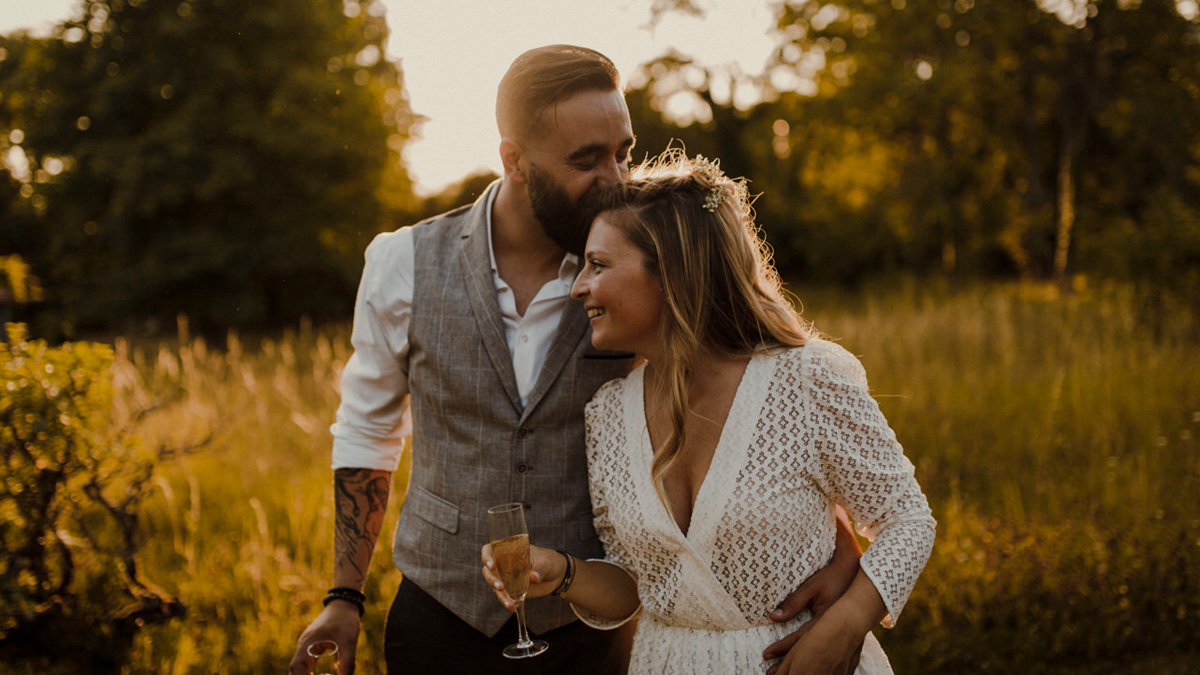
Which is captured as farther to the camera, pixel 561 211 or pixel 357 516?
pixel 357 516

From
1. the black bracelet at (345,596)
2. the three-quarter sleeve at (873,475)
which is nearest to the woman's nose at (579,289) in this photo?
the three-quarter sleeve at (873,475)

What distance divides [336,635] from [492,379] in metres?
0.85

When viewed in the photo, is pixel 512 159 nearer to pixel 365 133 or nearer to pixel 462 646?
A: pixel 462 646

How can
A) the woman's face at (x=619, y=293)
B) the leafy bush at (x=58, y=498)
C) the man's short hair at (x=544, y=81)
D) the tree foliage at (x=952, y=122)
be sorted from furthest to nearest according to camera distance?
the tree foliage at (x=952, y=122) → the leafy bush at (x=58, y=498) → the man's short hair at (x=544, y=81) → the woman's face at (x=619, y=293)

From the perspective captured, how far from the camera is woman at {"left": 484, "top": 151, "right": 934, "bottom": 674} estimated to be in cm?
177

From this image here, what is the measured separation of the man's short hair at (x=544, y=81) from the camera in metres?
2.18

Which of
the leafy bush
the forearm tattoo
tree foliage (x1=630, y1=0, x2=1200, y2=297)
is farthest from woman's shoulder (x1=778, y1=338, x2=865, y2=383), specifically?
tree foliage (x1=630, y1=0, x2=1200, y2=297)

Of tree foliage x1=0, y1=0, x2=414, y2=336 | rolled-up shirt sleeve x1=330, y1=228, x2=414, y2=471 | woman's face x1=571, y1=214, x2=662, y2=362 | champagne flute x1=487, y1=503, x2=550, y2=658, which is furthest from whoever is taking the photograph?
tree foliage x1=0, y1=0, x2=414, y2=336

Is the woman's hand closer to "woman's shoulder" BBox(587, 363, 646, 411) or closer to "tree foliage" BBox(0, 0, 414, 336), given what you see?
"woman's shoulder" BBox(587, 363, 646, 411)

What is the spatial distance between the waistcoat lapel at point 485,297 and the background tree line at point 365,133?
11755 millimetres

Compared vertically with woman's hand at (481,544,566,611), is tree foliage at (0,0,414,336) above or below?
above

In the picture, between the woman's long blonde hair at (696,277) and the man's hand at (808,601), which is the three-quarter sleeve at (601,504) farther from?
the man's hand at (808,601)

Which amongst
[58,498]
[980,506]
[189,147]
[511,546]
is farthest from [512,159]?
[189,147]

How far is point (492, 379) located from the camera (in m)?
2.13
